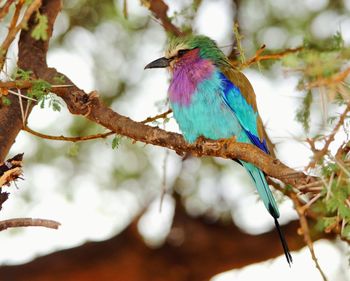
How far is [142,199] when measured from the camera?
529 cm

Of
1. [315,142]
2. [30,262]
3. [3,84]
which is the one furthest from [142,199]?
[315,142]

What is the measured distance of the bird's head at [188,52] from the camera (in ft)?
13.3

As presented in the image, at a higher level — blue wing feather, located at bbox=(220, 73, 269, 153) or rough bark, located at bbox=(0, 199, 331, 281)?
blue wing feather, located at bbox=(220, 73, 269, 153)

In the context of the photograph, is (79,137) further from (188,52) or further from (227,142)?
(188,52)

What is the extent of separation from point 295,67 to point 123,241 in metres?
2.86

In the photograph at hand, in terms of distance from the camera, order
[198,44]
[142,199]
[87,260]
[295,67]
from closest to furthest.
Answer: [295,67], [198,44], [87,260], [142,199]

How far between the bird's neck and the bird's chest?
0.04ft

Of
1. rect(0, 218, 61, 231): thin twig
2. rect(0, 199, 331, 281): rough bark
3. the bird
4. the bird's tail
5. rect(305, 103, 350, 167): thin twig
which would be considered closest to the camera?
rect(305, 103, 350, 167): thin twig

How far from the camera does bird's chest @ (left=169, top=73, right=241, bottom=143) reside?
12.2 feet

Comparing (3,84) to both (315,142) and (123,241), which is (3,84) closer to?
(315,142)

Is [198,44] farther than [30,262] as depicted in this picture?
No

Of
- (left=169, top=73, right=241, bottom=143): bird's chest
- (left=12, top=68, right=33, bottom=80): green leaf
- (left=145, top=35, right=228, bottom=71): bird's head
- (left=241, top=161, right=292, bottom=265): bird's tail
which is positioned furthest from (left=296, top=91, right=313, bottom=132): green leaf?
(left=12, top=68, right=33, bottom=80): green leaf

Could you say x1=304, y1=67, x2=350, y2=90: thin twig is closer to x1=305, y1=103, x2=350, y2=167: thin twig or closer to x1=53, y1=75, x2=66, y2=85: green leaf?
x1=305, y1=103, x2=350, y2=167: thin twig

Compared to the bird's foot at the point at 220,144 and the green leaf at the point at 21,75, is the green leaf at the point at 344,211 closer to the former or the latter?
the bird's foot at the point at 220,144
